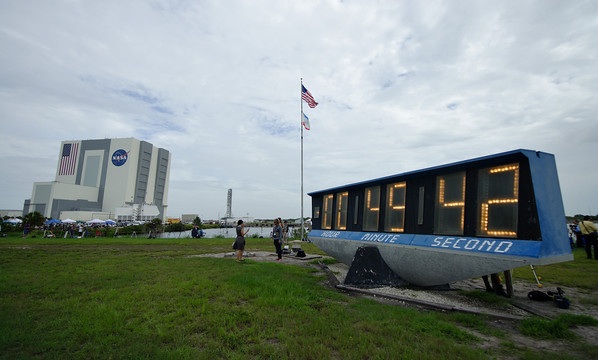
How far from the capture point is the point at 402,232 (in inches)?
386

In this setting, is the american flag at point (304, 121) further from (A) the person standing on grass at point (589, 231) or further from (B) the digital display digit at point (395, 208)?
(A) the person standing on grass at point (589, 231)

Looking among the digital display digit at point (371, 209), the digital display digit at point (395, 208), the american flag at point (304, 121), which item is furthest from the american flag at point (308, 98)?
the digital display digit at point (395, 208)

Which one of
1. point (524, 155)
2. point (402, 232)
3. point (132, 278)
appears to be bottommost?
point (132, 278)

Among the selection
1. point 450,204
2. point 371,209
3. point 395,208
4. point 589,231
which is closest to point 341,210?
point 371,209

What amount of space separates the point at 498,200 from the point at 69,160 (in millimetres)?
139277

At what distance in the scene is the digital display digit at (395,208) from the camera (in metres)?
9.98

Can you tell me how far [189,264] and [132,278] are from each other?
148 inches

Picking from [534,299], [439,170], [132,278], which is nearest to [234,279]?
[132,278]

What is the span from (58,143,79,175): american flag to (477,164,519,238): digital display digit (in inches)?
5375

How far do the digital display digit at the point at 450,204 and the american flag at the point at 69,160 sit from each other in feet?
444

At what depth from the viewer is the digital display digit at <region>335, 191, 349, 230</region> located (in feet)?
42.4

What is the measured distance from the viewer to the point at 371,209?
37.3ft

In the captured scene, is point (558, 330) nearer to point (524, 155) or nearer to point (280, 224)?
point (524, 155)

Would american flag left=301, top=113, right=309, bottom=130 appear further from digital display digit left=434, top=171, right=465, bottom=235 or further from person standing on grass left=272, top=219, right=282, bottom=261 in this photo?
digital display digit left=434, top=171, right=465, bottom=235
